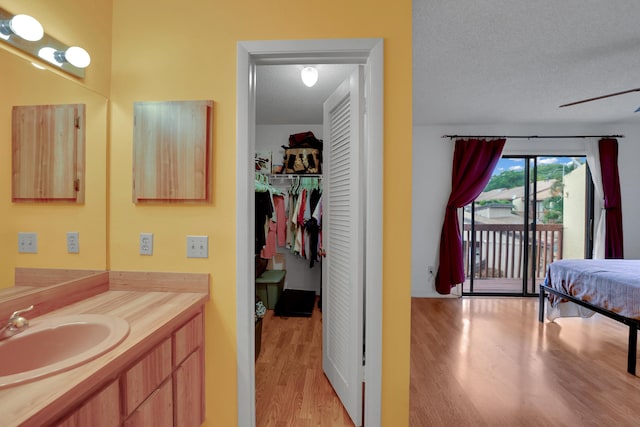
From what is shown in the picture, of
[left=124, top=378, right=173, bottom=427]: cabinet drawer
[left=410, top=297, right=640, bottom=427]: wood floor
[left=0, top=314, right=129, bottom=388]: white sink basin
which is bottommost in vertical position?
[left=410, top=297, right=640, bottom=427]: wood floor

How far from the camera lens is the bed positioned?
2201mm

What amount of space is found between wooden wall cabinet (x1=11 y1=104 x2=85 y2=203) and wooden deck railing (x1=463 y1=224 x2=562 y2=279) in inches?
179

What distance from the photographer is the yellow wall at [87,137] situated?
1037 millimetres

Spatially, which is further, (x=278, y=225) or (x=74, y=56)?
(x=278, y=225)

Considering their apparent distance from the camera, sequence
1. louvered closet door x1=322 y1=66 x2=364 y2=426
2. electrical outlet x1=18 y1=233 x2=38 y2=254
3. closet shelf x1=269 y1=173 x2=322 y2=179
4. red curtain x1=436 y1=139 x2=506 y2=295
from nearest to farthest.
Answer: electrical outlet x1=18 y1=233 x2=38 y2=254 → louvered closet door x1=322 y1=66 x2=364 y2=426 → closet shelf x1=269 y1=173 x2=322 y2=179 → red curtain x1=436 y1=139 x2=506 y2=295

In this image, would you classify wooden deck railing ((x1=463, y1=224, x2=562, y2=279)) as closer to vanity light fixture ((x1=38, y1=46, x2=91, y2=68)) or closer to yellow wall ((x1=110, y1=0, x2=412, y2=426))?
yellow wall ((x1=110, y1=0, x2=412, y2=426))

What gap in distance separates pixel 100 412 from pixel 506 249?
4962mm

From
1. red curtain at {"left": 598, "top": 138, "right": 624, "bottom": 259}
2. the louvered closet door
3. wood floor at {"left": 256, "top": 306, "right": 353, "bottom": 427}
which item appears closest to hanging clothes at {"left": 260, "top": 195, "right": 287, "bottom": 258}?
wood floor at {"left": 256, "top": 306, "right": 353, "bottom": 427}

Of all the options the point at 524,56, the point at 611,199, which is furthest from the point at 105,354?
the point at 611,199

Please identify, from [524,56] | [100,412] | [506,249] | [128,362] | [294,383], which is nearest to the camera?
[100,412]

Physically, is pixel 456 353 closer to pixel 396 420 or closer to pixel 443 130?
pixel 396 420

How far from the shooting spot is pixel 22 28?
1020 mm

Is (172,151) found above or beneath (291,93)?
beneath

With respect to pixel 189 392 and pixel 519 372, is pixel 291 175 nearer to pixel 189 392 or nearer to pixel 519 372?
pixel 189 392
